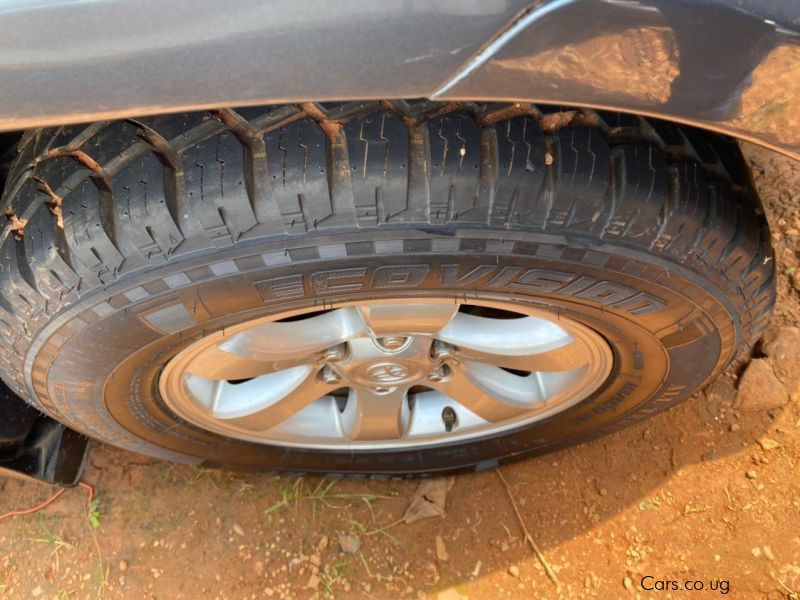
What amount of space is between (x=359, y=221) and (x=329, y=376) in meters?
0.77

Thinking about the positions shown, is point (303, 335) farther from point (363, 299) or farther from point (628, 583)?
point (628, 583)

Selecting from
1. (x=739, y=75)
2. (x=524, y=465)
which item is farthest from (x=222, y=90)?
(x=524, y=465)

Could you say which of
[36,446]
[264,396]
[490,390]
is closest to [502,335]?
[490,390]

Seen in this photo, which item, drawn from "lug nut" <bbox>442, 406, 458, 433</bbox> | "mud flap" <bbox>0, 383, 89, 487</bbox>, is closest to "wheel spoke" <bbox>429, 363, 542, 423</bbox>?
"lug nut" <bbox>442, 406, 458, 433</bbox>

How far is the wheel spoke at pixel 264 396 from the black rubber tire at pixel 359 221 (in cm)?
42

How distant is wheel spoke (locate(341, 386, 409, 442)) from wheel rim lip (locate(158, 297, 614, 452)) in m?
0.06

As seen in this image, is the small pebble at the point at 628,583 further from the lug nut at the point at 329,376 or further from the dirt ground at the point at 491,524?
the lug nut at the point at 329,376

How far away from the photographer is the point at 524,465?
2533mm

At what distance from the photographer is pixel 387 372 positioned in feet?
6.54

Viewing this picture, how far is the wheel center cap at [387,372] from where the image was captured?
1962mm

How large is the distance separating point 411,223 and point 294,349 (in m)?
0.64

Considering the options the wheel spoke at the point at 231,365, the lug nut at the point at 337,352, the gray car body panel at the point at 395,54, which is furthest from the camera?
the lug nut at the point at 337,352

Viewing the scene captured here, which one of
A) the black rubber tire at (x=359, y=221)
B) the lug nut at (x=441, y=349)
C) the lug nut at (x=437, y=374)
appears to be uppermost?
the black rubber tire at (x=359, y=221)

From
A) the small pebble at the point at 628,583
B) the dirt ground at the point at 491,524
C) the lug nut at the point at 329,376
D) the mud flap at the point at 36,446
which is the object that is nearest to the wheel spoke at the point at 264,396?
the lug nut at the point at 329,376
